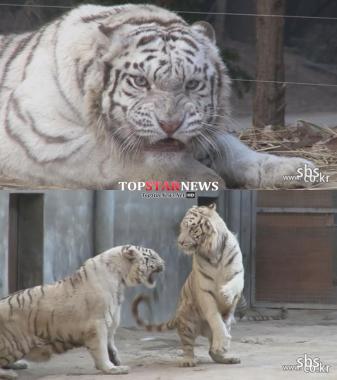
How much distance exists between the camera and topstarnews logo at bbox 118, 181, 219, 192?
5.53 m

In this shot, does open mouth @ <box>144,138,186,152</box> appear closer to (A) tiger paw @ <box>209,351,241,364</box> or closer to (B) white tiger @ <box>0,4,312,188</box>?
(B) white tiger @ <box>0,4,312,188</box>

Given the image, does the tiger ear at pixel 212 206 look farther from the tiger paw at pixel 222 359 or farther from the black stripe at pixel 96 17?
the black stripe at pixel 96 17

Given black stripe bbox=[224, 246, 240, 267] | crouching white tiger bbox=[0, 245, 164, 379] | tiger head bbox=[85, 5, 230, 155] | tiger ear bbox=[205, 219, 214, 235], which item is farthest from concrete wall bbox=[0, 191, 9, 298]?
tiger head bbox=[85, 5, 230, 155]

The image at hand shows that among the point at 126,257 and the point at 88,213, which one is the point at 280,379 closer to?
the point at 126,257

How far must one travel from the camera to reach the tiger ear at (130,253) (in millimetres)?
6504

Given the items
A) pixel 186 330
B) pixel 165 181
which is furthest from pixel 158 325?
pixel 165 181

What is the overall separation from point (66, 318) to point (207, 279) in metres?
0.78

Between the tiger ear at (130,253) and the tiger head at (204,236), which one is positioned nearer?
the tiger ear at (130,253)

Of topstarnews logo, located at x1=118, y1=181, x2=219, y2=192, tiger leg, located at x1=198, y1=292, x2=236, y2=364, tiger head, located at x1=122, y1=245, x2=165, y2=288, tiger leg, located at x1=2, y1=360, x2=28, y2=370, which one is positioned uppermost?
topstarnews logo, located at x1=118, y1=181, x2=219, y2=192

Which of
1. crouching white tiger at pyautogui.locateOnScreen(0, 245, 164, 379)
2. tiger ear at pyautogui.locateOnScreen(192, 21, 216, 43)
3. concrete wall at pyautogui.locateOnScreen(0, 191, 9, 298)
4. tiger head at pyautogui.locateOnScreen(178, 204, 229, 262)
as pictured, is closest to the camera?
tiger ear at pyautogui.locateOnScreen(192, 21, 216, 43)

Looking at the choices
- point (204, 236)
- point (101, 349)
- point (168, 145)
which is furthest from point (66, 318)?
point (168, 145)

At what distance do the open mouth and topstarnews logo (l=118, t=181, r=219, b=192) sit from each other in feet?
0.58

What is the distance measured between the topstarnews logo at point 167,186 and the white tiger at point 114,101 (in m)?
0.04

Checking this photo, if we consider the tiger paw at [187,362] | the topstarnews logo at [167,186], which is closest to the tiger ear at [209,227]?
the tiger paw at [187,362]
